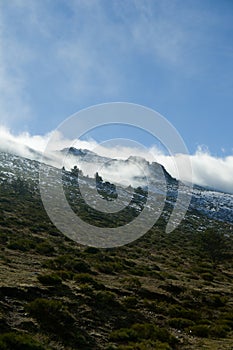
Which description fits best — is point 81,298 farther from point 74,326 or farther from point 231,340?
point 231,340

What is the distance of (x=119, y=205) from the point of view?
93.2 metres

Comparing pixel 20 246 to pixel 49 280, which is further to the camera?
pixel 20 246

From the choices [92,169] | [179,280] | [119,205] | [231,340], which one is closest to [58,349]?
[231,340]

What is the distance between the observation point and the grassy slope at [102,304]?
13.7 metres

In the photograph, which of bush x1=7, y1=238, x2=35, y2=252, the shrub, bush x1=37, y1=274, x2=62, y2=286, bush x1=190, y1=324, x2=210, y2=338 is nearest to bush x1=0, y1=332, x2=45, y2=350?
bush x1=37, y1=274, x2=62, y2=286

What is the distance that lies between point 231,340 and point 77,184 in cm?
9848

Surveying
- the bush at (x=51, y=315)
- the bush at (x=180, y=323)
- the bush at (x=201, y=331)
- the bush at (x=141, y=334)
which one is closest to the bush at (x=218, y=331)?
the bush at (x=201, y=331)

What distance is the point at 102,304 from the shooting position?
18.2 metres

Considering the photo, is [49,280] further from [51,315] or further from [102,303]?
[51,315]

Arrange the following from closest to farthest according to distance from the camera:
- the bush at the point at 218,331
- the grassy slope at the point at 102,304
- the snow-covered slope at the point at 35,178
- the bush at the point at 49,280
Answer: the grassy slope at the point at 102,304 → the bush at the point at 218,331 → the bush at the point at 49,280 → the snow-covered slope at the point at 35,178

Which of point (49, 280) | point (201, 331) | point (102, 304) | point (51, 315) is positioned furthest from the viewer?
point (49, 280)

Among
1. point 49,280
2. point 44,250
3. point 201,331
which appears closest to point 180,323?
point 201,331

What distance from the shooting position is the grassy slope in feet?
45.1

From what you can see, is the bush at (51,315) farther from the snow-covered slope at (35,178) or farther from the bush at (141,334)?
the snow-covered slope at (35,178)
